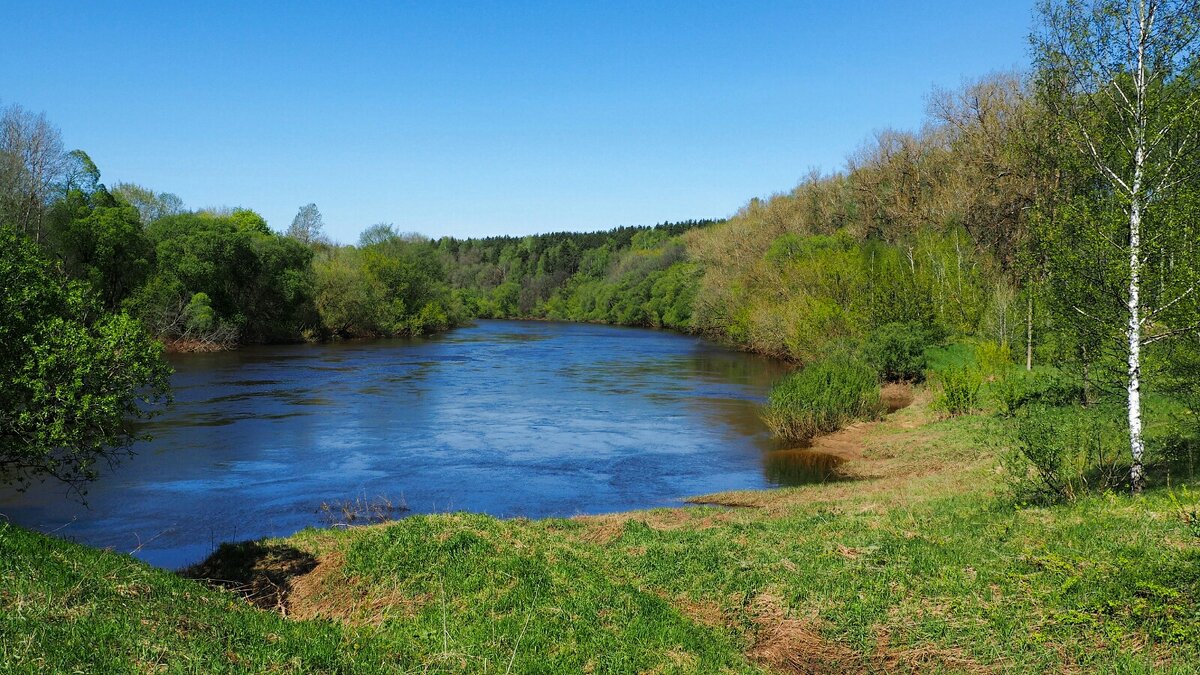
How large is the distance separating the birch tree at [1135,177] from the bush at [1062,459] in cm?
104

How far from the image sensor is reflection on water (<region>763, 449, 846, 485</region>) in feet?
77.8

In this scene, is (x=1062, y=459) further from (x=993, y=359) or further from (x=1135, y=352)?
(x=993, y=359)

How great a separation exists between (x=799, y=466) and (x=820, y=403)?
534 cm

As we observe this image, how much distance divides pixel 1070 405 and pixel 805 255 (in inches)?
1459

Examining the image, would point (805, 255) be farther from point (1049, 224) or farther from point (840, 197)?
point (1049, 224)

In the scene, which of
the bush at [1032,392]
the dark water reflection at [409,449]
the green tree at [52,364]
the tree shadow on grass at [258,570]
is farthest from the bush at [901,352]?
the green tree at [52,364]

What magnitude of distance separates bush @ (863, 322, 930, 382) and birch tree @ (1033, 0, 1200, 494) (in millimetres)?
24748

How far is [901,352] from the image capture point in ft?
127

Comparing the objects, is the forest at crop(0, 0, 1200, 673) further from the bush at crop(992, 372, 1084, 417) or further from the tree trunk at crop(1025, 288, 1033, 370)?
the tree trunk at crop(1025, 288, 1033, 370)

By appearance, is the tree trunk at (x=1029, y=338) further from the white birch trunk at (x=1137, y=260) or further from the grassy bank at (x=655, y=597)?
the grassy bank at (x=655, y=597)

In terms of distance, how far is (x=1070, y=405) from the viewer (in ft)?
75.6

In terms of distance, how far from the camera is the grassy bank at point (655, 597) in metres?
6.96

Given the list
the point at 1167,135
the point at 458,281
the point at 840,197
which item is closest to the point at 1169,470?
the point at 1167,135

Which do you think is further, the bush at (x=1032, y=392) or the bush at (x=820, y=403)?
the bush at (x=820, y=403)
